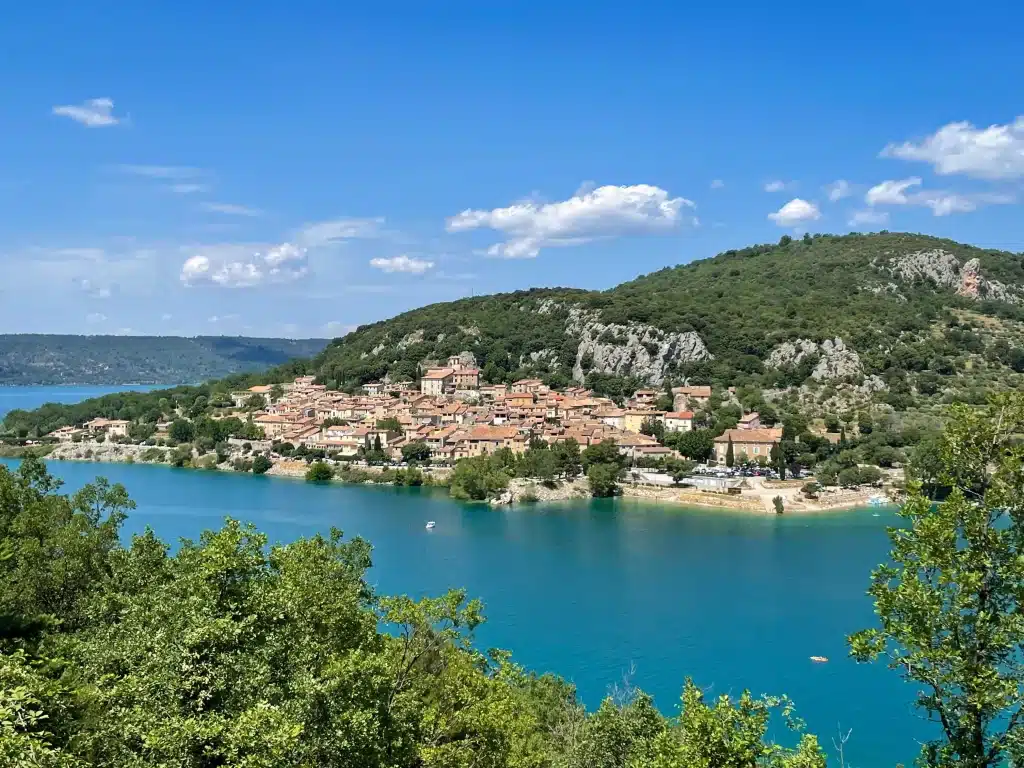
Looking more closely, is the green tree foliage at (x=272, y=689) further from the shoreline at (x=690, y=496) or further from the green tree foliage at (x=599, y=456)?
the green tree foliage at (x=599, y=456)

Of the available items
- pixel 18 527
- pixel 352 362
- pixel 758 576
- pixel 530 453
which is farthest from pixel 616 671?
pixel 352 362

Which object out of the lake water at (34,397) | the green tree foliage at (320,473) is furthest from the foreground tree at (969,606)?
the lake water at (34,397)

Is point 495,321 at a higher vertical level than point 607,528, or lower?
higher

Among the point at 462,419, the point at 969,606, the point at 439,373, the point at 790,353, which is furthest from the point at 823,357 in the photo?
the point at 969,606

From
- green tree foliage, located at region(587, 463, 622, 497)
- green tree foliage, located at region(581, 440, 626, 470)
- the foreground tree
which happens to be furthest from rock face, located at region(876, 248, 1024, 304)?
the foreground tree

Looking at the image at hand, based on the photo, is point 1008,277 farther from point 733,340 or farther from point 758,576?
point 758,576

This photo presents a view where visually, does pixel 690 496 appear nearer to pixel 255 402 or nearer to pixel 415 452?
pixel 415 452

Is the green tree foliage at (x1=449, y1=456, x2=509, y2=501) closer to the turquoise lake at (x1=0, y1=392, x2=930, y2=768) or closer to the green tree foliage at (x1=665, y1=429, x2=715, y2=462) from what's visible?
the turquoise lake at (x1=0, y1=392, x2=930, y2=768)
